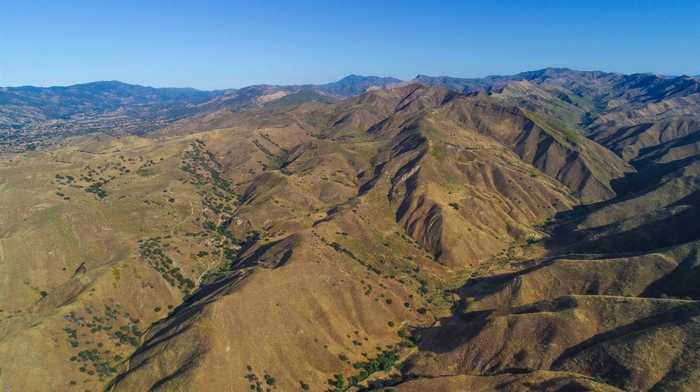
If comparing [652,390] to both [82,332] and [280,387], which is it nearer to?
[280,387]

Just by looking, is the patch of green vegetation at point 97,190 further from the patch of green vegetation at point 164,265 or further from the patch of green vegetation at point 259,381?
the patch of green vegetation at point 259,381

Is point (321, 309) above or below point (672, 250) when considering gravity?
below

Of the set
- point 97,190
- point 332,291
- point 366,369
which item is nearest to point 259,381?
point 366,369

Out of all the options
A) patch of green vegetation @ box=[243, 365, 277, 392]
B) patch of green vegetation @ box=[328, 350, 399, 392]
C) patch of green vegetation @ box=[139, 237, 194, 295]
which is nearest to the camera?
patch of green vegetation @ box=[243, 365, 277, 392]

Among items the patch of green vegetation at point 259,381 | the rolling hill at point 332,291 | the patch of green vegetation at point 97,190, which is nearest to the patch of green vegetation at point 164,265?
the rolling hill at point 332,291

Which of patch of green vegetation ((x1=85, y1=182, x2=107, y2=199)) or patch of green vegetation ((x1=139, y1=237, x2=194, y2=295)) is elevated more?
patch of green vegetation ((x1=85, y1=182, x2=107, y2=199))

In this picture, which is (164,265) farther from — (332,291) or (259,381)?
(259,381)

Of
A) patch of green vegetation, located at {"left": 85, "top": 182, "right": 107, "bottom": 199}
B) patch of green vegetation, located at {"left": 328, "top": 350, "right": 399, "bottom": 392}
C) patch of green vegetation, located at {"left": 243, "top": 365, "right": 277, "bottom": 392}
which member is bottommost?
patch of green vegetation, located at {"left": 328, "top": 350, "right": 399, "bottom": 392}

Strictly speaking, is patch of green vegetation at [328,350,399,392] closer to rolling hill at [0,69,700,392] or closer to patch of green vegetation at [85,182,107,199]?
rolling hill at [0,69,700,392]

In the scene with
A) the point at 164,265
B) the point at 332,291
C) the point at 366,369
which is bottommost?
the point at 366,369

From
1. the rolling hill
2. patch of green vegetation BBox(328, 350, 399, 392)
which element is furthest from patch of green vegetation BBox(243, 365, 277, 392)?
patch of green vegetation BBox(328, 350, 399, 392)

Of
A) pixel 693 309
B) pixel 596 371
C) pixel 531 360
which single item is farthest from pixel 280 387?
pixel 693 309
